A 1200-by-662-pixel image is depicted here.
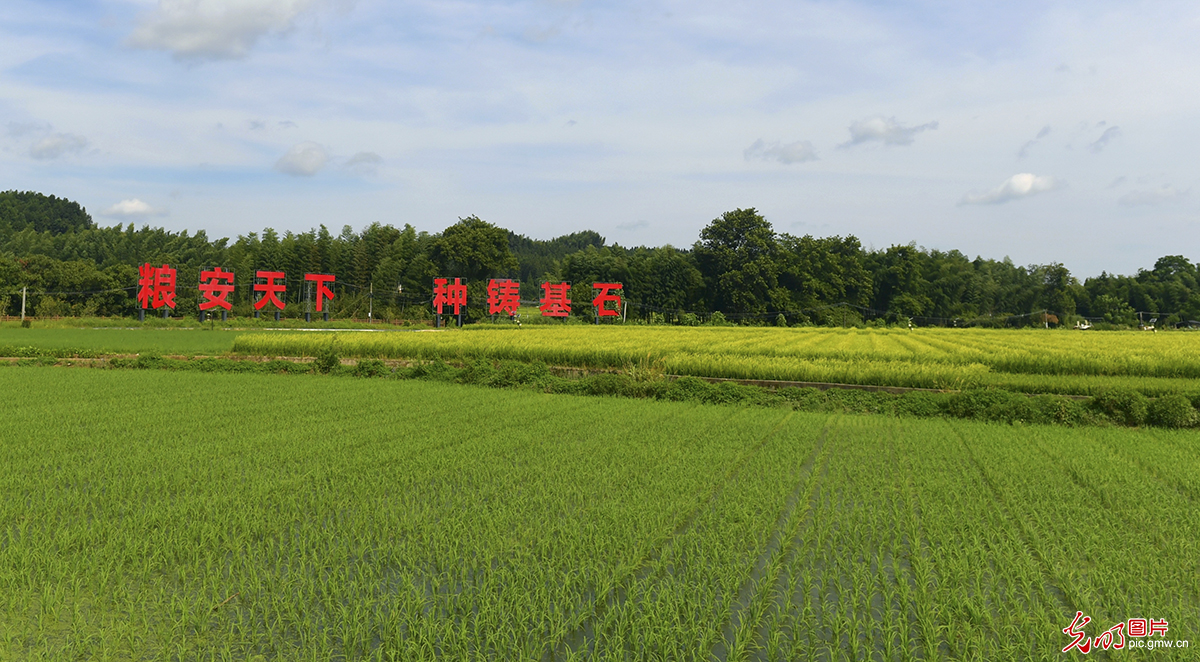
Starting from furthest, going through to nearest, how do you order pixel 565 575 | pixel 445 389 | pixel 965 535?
pixel 445 389 → pixel 965 535 → pixel 565 575

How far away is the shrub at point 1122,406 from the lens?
37.0 feet

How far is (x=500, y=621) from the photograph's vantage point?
352 cm

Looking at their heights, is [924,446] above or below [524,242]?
below

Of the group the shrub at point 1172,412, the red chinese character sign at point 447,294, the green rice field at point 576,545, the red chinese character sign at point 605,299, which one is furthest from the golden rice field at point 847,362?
the red chinese character sign at point 605,299

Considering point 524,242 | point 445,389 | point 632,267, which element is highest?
point 524,242

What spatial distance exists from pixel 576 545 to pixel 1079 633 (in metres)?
2.95

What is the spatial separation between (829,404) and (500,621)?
36.0 feet

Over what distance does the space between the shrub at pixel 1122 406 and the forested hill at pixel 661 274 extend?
167 ft

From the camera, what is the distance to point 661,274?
70.6 metres

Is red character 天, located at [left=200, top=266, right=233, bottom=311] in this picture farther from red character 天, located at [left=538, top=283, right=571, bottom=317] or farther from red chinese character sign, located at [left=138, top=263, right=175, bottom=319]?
red character 天, located at [left=538, top=283, right=571, bottom=317]

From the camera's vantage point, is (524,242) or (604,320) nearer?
(604,320)

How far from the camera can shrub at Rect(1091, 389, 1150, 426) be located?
11266mm

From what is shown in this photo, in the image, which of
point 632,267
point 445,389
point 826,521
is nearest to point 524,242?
point 632,267

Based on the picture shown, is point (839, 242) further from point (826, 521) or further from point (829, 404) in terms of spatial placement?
point (826, 521)
